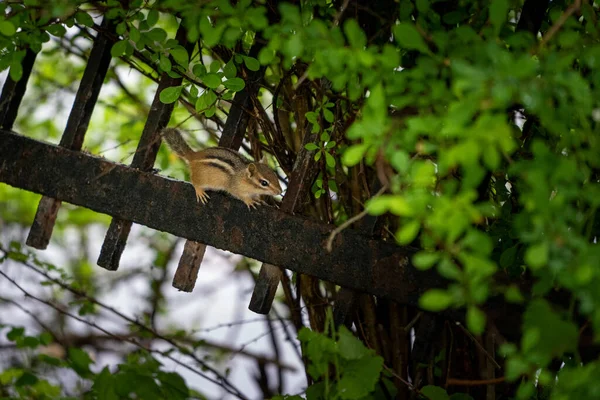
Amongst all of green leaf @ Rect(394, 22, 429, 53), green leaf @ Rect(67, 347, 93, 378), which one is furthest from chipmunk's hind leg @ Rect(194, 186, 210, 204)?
green leaf @ Rect(394, 22, 429, 53)

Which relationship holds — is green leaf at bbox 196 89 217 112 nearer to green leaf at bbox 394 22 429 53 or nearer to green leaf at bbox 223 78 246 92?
green leaf at bbox 223 78 246 92

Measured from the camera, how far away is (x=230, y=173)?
9.37ft

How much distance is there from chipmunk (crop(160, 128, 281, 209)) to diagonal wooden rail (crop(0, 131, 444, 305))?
0.47ft

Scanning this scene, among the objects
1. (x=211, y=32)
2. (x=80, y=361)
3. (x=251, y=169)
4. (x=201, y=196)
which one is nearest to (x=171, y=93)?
(x=201, y=196)

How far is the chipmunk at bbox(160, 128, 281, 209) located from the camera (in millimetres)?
2797

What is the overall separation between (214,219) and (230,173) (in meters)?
0.41

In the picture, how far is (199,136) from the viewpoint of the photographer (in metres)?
4.45

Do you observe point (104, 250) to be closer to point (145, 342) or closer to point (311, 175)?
point (311, 175)

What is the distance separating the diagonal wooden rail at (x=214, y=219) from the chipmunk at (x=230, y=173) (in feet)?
0.47

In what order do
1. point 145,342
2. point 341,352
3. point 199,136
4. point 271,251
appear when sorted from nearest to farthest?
point 341,352 < point 271,251 < point 199,136 < point 145,342

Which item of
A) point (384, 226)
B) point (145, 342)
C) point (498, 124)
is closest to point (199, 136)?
point (145, 342)

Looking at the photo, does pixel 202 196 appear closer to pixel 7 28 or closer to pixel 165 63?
pixel 165 63

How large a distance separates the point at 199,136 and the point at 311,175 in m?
2.13

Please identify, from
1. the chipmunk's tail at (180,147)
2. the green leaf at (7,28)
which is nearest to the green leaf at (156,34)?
the green leaf at (7,28)
